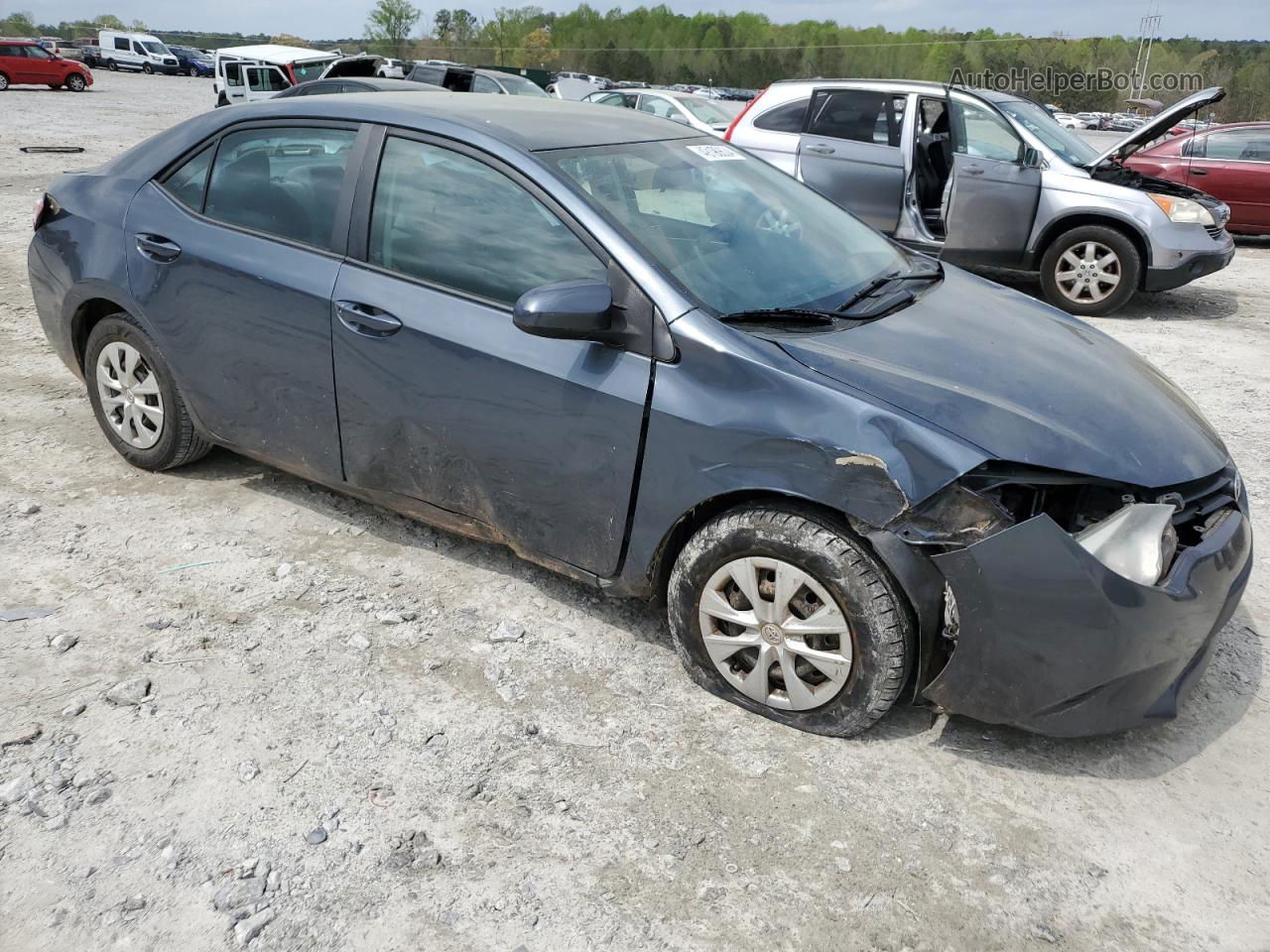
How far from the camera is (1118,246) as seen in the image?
8234mm

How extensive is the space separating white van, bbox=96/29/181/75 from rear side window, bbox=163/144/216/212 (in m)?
58.1

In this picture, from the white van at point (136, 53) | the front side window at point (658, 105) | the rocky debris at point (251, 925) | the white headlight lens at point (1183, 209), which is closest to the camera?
the rocky debris at point (251, 925)

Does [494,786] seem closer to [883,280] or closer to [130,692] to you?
[130,692]

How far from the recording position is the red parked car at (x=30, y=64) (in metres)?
33.1

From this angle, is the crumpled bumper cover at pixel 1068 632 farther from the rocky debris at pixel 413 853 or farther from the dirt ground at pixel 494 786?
the rocky debris at pixel 413 853

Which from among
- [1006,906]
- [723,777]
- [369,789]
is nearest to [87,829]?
[369,789]

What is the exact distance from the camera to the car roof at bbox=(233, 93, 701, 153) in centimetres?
343

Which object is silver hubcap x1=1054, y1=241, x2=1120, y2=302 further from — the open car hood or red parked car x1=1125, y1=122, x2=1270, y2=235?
red parked car x1=1125, y1=122, x2=1270, y2=235

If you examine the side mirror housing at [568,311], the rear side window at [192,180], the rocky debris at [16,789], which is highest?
the rear side window at [192,180]

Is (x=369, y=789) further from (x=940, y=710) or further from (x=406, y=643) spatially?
(x=940, y=710)

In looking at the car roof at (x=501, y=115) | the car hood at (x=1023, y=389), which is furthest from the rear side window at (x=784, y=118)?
the car hood at (x=1023, y=389)

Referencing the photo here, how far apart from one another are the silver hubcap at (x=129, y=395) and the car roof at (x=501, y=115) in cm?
111

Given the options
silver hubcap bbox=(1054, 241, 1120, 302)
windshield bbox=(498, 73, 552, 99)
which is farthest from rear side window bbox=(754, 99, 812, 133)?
windshield bbox=(498, 73, 552, 99)

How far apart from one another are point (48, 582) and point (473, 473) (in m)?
1.65
